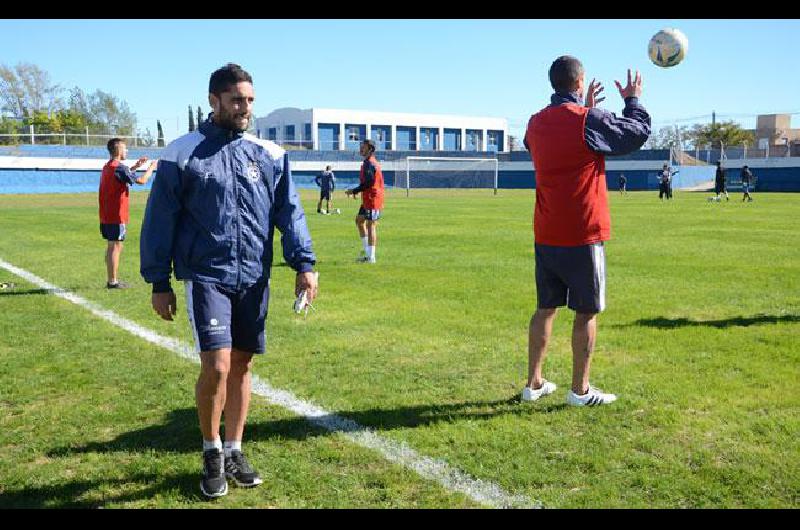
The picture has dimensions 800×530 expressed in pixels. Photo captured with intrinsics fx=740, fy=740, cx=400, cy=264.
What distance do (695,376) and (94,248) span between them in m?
13.7

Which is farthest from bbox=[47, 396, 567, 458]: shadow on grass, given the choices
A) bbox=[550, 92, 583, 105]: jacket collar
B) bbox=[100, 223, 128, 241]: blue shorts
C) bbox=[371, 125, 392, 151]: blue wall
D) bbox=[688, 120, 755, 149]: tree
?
bbox=[371, 125, 392, 151]: blue wall

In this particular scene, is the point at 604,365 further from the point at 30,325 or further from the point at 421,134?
the point at 421,134

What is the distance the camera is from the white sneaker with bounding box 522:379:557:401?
17.6ft

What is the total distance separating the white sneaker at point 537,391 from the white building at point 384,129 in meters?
84.4

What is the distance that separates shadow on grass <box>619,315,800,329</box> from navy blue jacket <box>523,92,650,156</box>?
3522 millimetres

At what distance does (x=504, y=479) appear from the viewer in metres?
4.00

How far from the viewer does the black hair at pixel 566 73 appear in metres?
5.00

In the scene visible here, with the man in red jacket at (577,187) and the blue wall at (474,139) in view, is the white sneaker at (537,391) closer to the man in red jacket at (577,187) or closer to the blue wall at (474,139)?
the man in red jacket at (577,187)

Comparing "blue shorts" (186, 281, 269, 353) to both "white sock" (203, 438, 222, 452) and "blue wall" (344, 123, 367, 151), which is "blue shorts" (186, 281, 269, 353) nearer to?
"white sock" (203, 438, 222, 452)

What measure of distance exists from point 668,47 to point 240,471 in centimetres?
636

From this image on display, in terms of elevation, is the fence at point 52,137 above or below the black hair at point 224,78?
above

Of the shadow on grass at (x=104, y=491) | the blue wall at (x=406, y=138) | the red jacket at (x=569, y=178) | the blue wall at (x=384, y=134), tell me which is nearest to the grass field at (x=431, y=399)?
the shadow on grass at (x=104, y=491)

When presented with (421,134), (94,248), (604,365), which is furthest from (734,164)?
(604,365)

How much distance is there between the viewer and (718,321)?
809 centimetres
